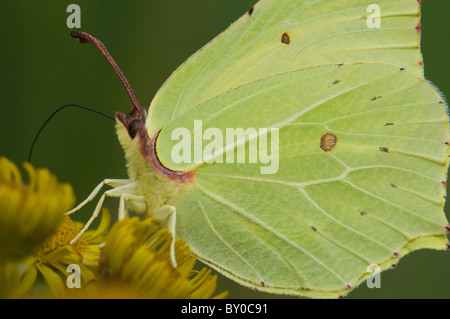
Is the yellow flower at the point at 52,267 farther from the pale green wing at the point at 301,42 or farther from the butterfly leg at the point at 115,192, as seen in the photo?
the pale green wing at the point at 301,42

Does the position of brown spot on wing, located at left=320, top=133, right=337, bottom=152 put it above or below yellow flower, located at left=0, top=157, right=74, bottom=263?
above

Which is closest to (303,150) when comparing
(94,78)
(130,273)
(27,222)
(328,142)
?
(328,142)

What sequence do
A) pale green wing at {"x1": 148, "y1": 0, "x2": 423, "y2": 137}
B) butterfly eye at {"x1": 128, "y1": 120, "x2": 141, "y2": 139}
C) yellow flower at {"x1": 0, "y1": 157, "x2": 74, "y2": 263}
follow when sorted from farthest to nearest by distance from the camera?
pale green wing at {"x1": 148, "y1": 0, "x2": 423, "y2": 137}, butterfly eye at {"x1": 128, "y1": 120, "x2": 141, "y2": 139}, yellow flower at {"x1": 0, "y1": 157, "x2": 74, "y2": 263}

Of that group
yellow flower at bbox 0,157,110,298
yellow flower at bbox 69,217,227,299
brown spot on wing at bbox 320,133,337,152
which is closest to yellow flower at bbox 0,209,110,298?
yellow flower at bbox 0,157,110,298

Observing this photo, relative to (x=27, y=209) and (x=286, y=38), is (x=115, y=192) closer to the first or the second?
Result: (x=27, y=209)

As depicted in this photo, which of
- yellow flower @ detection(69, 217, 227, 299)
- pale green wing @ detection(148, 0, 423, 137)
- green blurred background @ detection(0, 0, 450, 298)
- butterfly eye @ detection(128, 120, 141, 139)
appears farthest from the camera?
green blurred background @ detection(0, 0, 450, 298)

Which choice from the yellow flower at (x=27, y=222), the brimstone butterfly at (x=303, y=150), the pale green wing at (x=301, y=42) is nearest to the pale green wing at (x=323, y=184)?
the brimstone butterfly at (x=303, y=150)

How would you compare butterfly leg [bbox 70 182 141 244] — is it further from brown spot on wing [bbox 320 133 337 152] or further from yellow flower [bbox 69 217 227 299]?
brown spot on wing [bbox 320 133 337 152]
